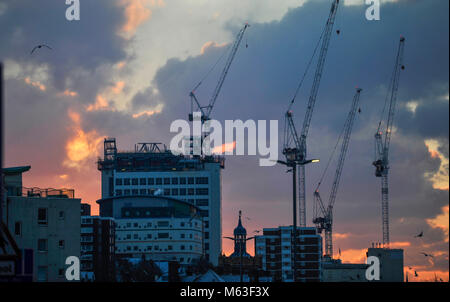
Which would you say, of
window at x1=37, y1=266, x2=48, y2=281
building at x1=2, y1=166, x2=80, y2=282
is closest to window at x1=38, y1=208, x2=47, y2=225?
building at x1=2, y1=166, x2=80, y2=282

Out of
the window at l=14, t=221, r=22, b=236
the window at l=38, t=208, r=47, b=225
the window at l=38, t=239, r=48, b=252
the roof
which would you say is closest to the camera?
the window at l=14, t=221, r=22, b=236

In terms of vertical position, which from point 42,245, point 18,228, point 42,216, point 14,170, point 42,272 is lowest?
point 42,272

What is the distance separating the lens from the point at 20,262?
2488 inches

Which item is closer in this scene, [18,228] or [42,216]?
[18,228]

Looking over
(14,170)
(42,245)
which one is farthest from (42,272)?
(14,170)

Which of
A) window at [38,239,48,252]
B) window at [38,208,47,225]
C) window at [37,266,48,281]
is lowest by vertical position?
window at [37,266,48,281]

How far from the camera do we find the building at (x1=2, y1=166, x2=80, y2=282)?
10750cm

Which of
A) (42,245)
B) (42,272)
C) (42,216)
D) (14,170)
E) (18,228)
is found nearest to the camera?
(18,228)

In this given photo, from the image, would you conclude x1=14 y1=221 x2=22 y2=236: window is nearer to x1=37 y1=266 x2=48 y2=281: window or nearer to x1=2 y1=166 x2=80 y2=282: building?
x1=2 y1=166 x2=80 y2=282: building

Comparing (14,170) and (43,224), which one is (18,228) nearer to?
(43,224)

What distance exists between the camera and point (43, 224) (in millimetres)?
110875
